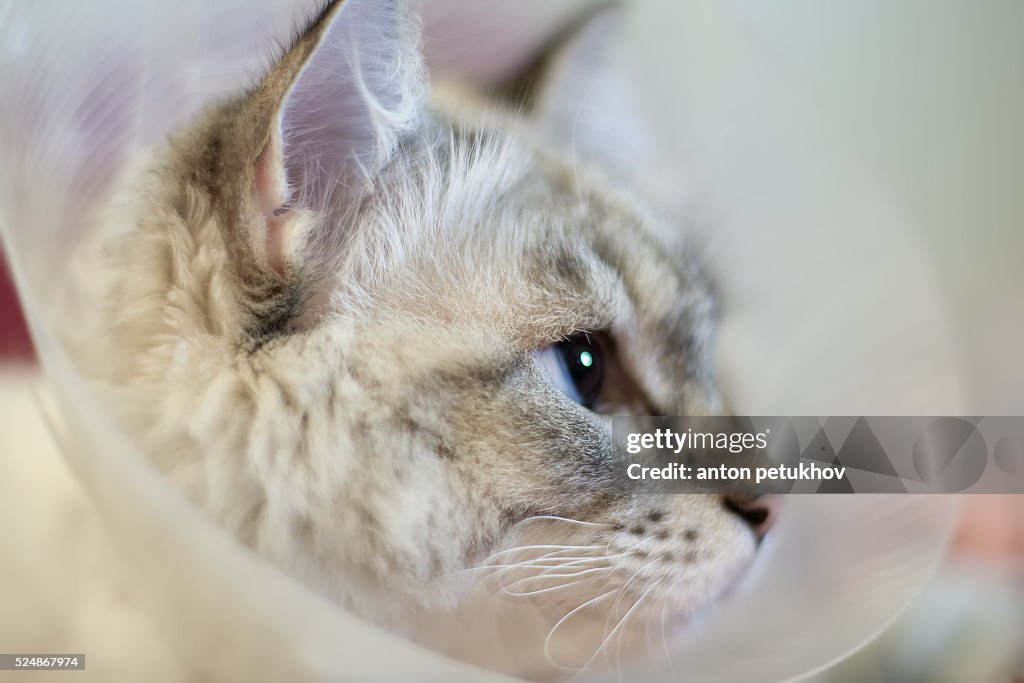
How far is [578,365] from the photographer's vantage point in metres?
0.58

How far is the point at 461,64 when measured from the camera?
743mm

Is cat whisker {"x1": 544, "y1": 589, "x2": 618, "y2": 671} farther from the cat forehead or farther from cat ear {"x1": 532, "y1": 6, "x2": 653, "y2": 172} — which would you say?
cat ear {"x1": 532, "y1": 6, "x2": 653, "y2": 172}

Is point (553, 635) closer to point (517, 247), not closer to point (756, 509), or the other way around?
point (756, 509)

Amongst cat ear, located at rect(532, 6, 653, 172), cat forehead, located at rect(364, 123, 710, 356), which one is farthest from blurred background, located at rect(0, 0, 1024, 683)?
cat forehead, located at rect(364, 123, 710, 356)

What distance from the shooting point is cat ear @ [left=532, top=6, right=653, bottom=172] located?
0.78m

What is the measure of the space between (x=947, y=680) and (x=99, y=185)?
2.84 feet

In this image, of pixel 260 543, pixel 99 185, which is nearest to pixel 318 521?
pixel 260 543

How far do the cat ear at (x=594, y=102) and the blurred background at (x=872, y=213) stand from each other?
0.02 metres

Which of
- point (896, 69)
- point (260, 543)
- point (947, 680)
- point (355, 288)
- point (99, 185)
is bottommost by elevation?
point (947, 680)

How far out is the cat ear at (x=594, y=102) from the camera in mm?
778

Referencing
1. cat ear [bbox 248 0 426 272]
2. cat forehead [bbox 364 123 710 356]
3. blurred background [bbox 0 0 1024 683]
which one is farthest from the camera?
blurred background [bbox 0 0 1024 683]

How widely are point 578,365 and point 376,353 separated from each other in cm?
16

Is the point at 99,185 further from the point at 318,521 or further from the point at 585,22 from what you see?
the point at 585,22

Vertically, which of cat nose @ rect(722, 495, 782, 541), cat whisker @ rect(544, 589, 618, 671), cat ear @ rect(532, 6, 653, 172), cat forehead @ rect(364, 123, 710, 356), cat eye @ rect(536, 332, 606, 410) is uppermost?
cat ear @ rect(532, 6, 653, 172)
